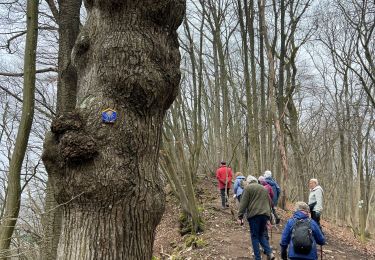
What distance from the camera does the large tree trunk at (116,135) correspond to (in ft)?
7.93

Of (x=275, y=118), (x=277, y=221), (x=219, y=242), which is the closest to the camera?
(x=219, y=242)

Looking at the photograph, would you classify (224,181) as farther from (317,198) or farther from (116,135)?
(116,135)

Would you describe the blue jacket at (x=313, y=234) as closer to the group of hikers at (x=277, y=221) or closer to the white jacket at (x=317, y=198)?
the group of hikers at (x=277, y=221)

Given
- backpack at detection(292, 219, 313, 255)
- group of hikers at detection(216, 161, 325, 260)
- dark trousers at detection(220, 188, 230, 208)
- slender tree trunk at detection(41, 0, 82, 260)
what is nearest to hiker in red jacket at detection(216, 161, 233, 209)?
dark trousers at detection(220, 188, 230, 208)

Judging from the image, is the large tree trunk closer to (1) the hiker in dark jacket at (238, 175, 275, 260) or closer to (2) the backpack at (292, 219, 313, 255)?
(2) the backpack at (292, 219, 313, 255)

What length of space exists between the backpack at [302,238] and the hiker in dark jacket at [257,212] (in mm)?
1460

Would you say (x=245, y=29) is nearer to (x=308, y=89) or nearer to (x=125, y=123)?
(x=308, y=89)

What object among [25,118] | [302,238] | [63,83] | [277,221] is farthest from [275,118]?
[25,118]

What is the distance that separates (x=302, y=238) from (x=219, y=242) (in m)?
3.47

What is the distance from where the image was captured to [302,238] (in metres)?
5.49

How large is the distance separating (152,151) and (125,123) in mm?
287

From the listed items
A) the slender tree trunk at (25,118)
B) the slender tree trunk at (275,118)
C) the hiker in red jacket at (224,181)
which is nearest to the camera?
the slender tree trunk at (25,118)

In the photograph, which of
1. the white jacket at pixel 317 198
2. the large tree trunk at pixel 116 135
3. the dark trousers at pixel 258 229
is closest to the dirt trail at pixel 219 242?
the dark trousers at pixel 258 229

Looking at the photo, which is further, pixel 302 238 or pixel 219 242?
pixel 219 242
